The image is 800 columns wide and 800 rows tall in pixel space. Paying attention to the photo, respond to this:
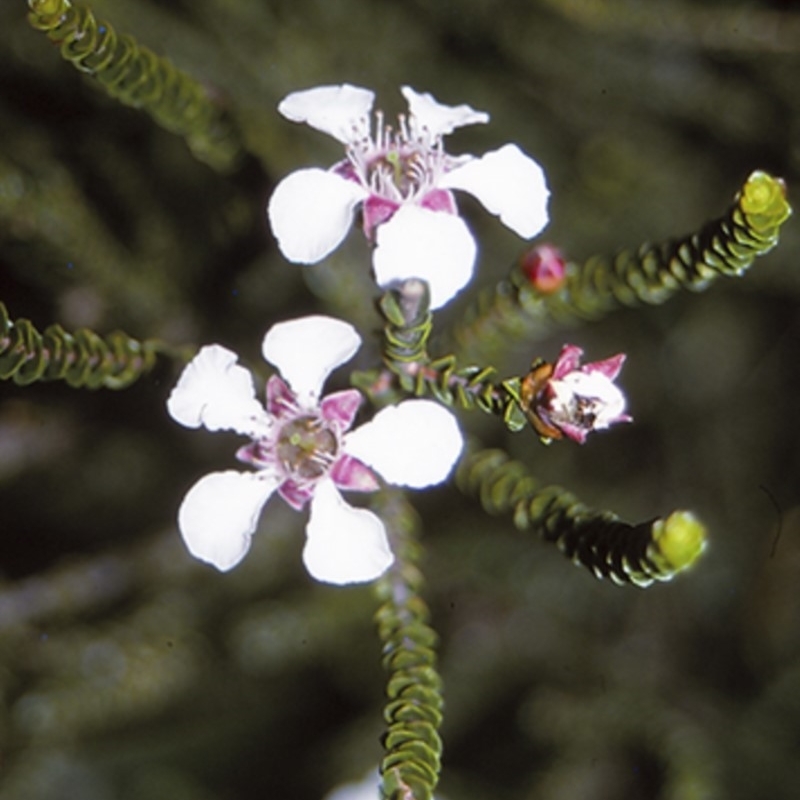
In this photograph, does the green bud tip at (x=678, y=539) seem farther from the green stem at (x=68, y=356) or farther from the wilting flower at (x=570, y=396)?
the green stem at (x=68, y=356)

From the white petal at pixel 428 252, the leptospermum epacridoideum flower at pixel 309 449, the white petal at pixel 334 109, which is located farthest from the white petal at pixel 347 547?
the white petal at pixel 334 109

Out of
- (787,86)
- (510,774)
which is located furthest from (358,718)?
(787,86)

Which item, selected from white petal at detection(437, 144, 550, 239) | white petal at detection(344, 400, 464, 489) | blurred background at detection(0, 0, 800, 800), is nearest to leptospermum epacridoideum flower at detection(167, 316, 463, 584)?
white petal at detection(344, 400, 464, 489)

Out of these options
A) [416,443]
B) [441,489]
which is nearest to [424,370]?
[416,443]

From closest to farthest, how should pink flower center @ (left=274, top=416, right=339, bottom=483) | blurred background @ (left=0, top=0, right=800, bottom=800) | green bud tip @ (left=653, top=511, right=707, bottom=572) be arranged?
green bud tip @ (left=653, top=511, right=707, bottom=572), pink flower center @ (left=274, top=416, right=339, bottom=483), blurred background @ (left=0, top=0, right=800, bottom=800)

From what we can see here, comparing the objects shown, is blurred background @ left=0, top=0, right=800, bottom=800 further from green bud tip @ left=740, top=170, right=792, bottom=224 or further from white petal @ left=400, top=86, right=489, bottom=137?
green bud tip @ left=740, top=170, right=792, bottom=224
